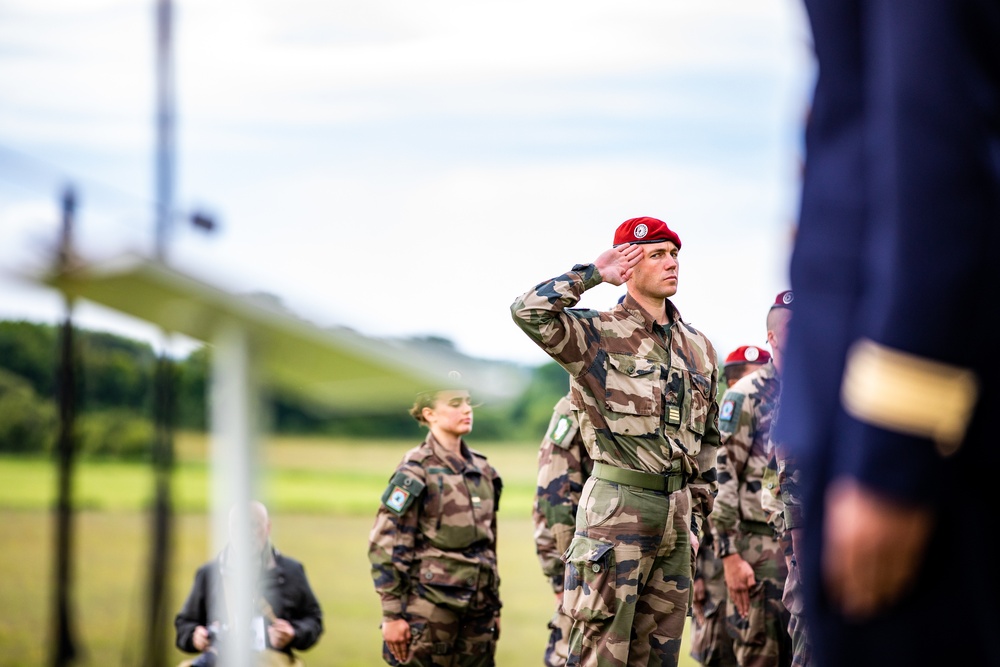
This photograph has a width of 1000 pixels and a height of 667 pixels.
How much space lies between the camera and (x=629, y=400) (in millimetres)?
5305

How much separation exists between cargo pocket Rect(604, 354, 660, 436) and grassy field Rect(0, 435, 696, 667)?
1.99 meters

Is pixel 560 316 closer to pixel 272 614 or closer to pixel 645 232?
pixel 645 232

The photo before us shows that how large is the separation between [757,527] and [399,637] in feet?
7.03

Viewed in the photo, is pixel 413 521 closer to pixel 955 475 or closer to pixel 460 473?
pixel 460 473

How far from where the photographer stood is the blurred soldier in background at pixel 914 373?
1354 mm

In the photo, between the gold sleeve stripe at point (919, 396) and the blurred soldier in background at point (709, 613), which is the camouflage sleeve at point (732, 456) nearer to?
the blurred soldier in background at point (709, 613)

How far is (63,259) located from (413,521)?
5.10m

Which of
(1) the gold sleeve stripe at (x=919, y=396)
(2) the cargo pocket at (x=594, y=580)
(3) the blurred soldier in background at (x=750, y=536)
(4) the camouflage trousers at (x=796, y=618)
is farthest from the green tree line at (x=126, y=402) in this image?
(4) the camouflage trousers at (x=796, y=618)

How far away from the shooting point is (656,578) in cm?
536

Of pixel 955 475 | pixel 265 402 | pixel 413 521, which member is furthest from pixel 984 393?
pixel 413 521

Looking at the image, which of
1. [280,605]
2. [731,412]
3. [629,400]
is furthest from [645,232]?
[280,605]

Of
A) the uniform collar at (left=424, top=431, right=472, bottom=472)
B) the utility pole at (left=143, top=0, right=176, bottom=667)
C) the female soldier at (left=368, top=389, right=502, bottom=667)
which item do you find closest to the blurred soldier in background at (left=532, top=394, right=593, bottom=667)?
the female soldier at (left=368, top=389, right=502, bottom=667)

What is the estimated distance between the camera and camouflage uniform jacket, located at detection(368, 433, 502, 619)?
6.48 metres

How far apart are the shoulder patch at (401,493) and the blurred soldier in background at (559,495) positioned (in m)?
0.63
